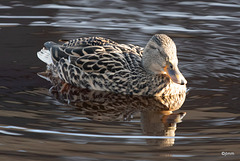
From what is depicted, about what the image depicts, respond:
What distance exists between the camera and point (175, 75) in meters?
7.96

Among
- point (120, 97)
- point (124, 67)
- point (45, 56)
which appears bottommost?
point (120, 97)

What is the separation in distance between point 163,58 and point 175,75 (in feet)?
1.17

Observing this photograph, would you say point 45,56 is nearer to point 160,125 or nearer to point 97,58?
Answer: point 97,58

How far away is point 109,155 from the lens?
232 inches

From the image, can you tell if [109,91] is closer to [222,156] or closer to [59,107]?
[59,107]

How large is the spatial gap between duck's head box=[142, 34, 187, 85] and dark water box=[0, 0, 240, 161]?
0.47 m

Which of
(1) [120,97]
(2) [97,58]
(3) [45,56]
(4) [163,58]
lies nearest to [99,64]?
(2) [97,58]

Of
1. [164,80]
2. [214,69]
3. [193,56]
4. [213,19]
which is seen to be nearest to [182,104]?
[164,80]

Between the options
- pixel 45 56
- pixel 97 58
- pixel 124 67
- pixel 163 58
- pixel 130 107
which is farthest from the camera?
pixel 45 56

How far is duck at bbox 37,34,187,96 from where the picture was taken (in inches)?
322

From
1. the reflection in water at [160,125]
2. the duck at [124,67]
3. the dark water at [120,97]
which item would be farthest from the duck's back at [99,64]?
the reflection in water at [160,125]

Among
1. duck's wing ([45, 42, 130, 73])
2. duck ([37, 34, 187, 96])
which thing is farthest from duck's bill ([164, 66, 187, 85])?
duck's wing ([45, 42, 130, 73])

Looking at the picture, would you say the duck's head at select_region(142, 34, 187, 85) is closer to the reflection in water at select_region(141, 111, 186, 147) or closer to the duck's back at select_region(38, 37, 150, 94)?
the duck's back at select_region(38, 37, 150, 94)

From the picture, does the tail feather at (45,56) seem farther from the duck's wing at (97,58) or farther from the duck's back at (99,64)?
the duck's wing at (97,58)
